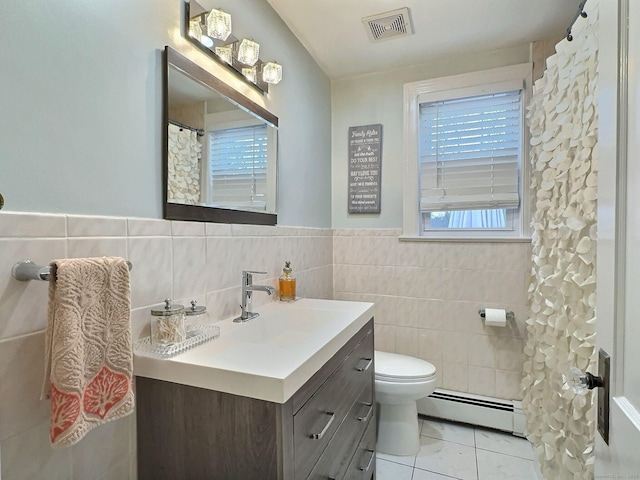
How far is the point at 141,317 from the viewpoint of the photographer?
0.98 meters

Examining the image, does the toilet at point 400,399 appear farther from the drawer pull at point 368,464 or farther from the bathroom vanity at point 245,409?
the bathroom vanity at point 245,409

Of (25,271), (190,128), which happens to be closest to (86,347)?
(25,271)

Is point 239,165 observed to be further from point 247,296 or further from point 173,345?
point 173,345

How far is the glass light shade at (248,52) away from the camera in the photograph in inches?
56.4

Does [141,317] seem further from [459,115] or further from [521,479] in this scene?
[459,115]

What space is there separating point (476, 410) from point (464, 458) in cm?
35

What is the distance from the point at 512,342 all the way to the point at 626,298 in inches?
66.1

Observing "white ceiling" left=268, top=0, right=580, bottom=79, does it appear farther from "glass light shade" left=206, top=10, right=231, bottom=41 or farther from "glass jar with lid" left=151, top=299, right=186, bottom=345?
"glass jar with lid" left=151, top=299, right=186, bottom=345

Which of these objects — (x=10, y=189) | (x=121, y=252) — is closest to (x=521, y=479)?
(x=121, y=252)

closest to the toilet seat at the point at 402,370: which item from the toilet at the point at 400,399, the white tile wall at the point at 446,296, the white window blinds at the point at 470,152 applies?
the toilet at the point at 400,399

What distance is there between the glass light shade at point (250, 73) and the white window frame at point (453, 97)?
119cm

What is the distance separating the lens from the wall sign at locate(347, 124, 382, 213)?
2.40 meters

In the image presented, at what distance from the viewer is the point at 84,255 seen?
81 centimetres

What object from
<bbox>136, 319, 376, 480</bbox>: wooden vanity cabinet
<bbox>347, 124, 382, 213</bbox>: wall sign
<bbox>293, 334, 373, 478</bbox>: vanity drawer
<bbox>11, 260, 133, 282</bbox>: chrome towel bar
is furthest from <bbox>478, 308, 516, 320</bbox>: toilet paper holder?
<bbox>11, 260, 133, 282</bbox>: chrome towel bar
